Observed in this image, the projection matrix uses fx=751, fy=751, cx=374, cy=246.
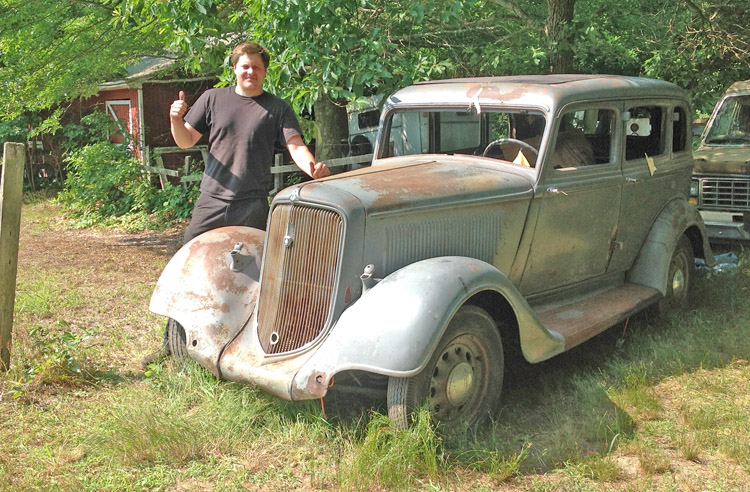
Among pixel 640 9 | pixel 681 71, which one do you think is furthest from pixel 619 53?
pixel 640 9

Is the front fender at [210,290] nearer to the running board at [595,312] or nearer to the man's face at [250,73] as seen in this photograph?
the man's face at [250,73]

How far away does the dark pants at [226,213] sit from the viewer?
464 centimetres

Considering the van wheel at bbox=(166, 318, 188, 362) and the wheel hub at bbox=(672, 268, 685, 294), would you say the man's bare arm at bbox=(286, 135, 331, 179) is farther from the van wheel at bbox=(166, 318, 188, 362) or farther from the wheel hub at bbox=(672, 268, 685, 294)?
the wheel hub at bbox=(672, 268, 685, 294)

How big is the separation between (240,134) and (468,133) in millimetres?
1491

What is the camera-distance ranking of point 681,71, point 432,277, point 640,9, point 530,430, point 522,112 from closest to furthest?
point 432,277 → point 530,430 → point 522,112 → point 681,71 → point 640,9

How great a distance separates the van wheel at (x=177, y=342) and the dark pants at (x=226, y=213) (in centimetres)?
63

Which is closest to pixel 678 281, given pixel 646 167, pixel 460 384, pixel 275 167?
pixel 646 167

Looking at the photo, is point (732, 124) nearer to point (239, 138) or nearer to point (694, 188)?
point (694, 188)

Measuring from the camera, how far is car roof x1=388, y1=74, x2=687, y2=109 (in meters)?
4.60

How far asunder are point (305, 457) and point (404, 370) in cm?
70

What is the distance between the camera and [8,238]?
4.39 m

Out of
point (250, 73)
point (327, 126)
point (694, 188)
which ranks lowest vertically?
point (694, 188)

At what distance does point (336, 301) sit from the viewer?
145 inches

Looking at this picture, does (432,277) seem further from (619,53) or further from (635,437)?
(619,53)
